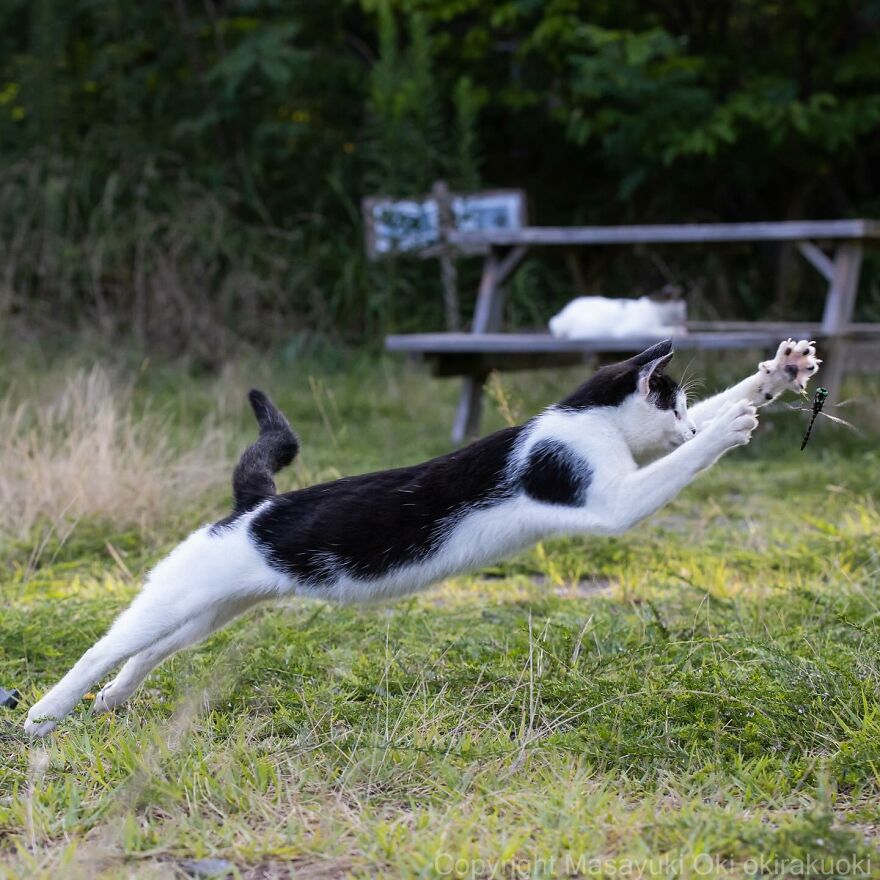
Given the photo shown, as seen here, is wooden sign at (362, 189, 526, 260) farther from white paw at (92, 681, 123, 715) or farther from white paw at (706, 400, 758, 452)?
white paw at (706, 400, 758, 452)

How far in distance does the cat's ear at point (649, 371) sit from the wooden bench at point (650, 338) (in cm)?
288

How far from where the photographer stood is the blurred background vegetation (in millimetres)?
7867

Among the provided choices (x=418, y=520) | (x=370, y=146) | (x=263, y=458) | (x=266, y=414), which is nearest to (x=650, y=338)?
(x=266, y=414)

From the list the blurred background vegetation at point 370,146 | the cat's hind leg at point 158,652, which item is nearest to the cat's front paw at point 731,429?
the cat's hind leg at point 158,652

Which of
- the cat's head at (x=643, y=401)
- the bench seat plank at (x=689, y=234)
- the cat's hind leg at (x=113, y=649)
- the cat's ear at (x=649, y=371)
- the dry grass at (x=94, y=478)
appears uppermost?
the cat's ear at (x=649, y=371)

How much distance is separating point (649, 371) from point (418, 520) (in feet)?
1.79

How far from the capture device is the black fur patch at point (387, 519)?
2.35 m

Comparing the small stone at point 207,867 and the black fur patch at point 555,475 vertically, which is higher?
the black fur patch at point 555,475

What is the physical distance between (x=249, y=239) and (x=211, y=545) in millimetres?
6588

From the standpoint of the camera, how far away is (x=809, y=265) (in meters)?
9.47

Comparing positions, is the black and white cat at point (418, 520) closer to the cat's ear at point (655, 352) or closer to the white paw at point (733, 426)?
the cat's ear at point (655, 352)

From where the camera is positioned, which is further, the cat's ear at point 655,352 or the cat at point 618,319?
the cat at point 618,319

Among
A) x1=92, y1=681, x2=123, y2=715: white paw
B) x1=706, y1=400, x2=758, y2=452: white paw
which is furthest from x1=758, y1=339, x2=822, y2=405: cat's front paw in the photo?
x1=92, y1=681, x2=123, y2=715: white paw

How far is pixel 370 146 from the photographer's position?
318 inches
